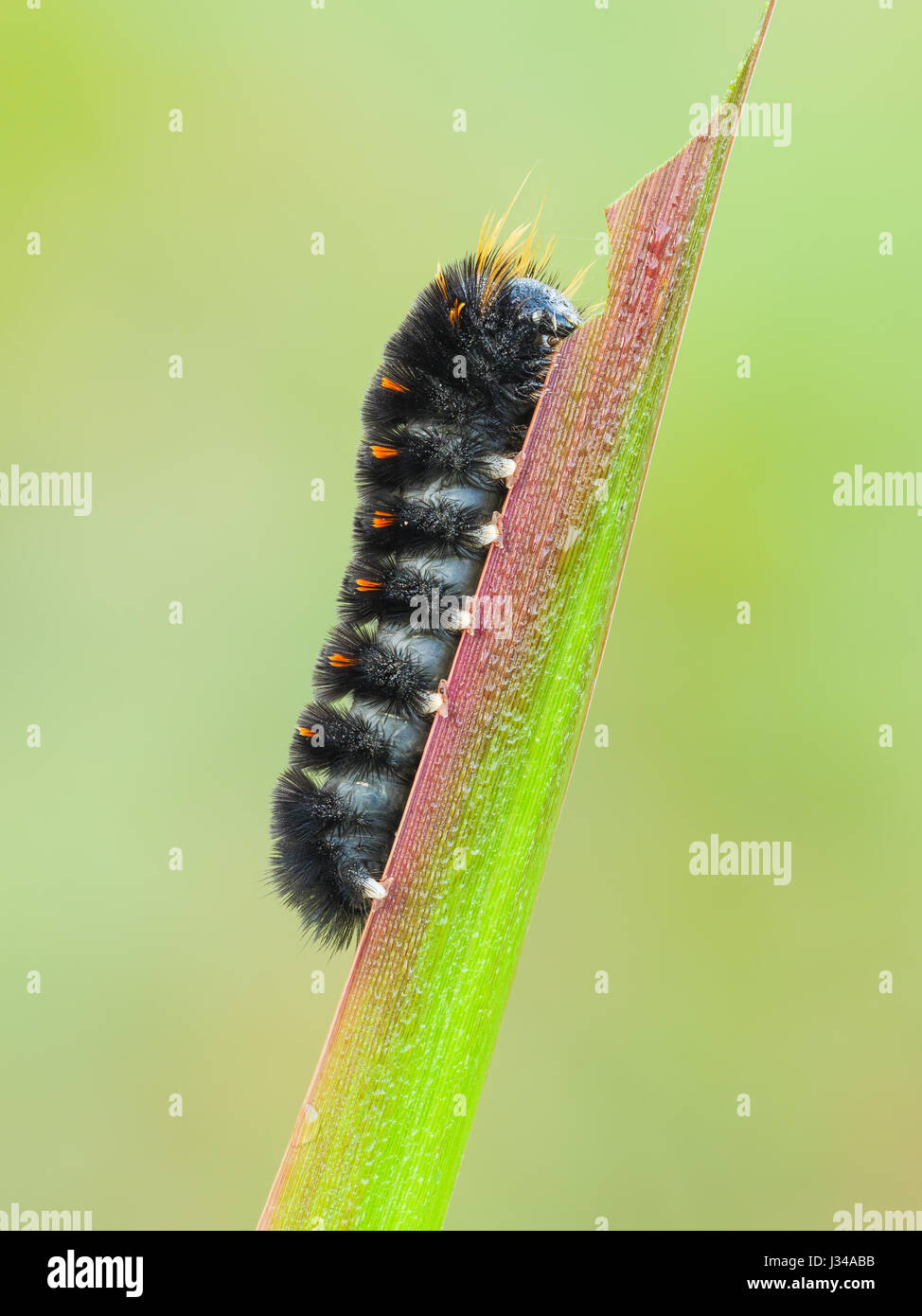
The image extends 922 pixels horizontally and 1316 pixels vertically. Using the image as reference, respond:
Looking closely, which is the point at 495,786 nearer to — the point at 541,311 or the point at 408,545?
the point at 408,545

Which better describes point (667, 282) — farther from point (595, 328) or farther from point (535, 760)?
point (535, 760)

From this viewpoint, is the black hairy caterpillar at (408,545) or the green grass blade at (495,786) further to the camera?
the black hairy caterpillar at (408,545)

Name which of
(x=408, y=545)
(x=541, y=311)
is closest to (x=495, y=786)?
(x=408, y=545)

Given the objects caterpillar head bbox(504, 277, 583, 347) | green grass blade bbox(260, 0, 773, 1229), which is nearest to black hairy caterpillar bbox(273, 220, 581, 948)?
caterpillar head bbox(504, 277, 583, 347)

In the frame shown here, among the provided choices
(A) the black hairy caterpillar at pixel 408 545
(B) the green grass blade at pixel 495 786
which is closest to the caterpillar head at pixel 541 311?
(A) the black hairy caterpillar at pixel 408 545

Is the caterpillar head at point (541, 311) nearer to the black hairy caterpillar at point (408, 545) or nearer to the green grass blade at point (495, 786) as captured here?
the black hairy caterpillar at point (408, 545)

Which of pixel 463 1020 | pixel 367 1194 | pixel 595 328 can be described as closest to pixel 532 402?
pixel 595 328
